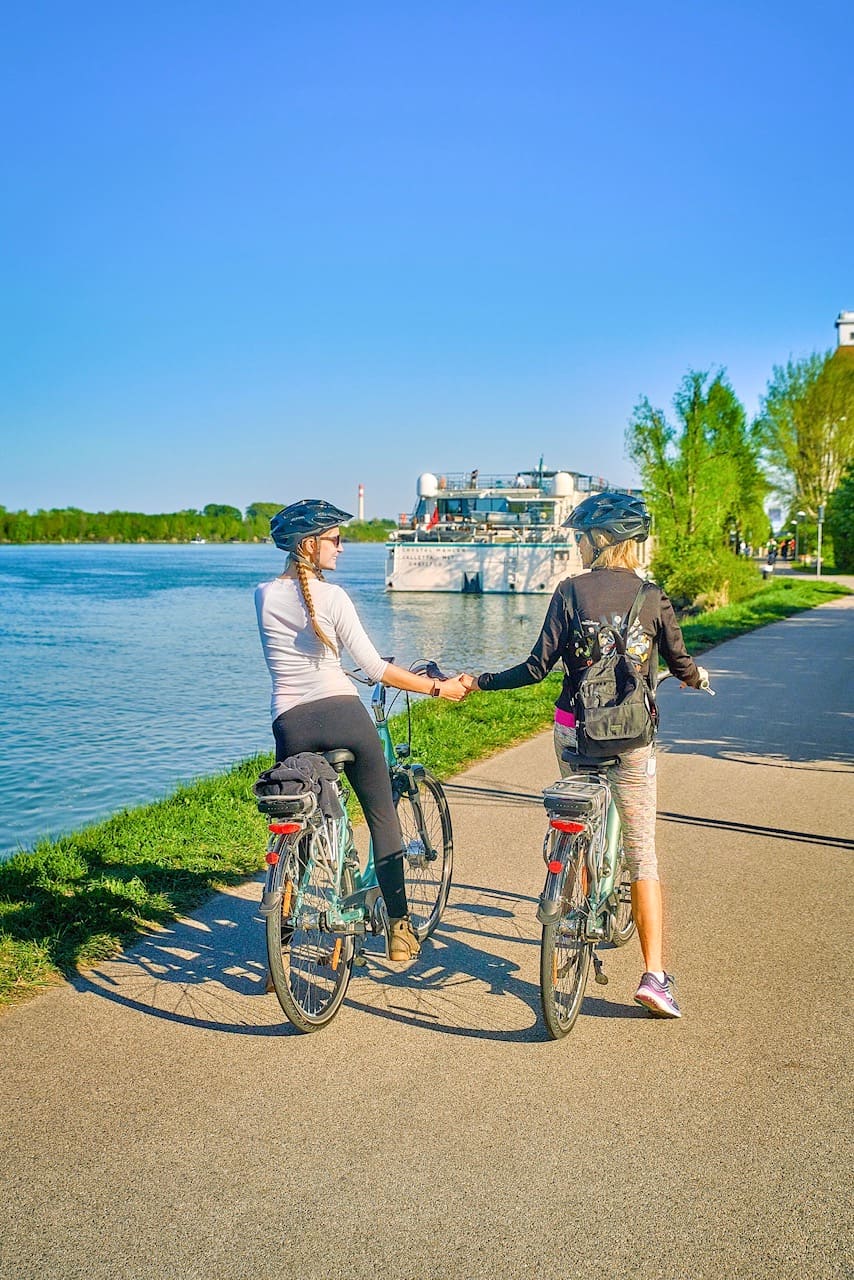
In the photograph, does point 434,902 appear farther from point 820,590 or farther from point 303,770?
point 820,590

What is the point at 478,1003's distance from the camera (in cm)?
437

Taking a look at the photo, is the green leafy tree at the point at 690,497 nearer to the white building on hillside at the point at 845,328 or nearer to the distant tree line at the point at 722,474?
the distant tree line at the point at 722,474

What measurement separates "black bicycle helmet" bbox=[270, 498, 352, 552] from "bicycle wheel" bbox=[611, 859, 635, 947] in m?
1.71

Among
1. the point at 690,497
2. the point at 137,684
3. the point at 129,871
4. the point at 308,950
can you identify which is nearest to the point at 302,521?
the point at 308,950

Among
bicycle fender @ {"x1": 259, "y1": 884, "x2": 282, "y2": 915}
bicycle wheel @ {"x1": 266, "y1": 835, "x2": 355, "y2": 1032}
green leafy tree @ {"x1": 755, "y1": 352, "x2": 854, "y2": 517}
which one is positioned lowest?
bicycle wheel @ {"x1": 266, "y1": 835, "x2": 355, "y2": 1032}

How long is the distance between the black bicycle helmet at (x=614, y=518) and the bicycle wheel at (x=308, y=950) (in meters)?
1.53

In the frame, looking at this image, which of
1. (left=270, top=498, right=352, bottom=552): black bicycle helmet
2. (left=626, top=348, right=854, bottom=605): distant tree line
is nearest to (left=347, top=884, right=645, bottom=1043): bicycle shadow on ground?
(left=270, top=498, right=352, bottom=552): black bicycle helmet

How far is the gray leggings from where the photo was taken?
4211 mm

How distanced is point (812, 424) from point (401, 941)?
5564 centimetres

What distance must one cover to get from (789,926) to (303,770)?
255cm

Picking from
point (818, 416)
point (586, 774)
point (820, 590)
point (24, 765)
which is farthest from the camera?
point (818, 416)

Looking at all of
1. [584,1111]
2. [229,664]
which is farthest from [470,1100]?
[229,664]

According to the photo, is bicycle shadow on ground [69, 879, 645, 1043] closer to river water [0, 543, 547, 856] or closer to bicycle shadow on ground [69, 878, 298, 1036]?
bicycle shadow on ground [69, 878, 298, 1036]

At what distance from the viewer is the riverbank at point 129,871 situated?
190 inches
